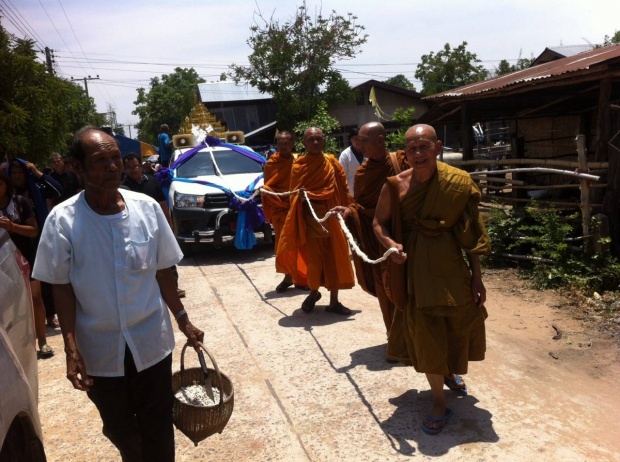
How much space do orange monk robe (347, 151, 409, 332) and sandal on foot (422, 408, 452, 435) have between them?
3.55 ft

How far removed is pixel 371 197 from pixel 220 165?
231 inches

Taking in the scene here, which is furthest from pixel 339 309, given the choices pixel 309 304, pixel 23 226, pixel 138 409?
pixel 138 409

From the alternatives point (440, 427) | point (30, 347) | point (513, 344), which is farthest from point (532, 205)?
point (30, 347)

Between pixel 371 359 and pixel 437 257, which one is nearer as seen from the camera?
pixel 437 257

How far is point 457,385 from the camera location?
3836 millimetres

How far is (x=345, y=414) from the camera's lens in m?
3.67

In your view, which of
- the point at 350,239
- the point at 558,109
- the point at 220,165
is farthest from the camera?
the point at 558,109

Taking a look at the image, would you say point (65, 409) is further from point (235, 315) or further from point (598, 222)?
point (598, 222)

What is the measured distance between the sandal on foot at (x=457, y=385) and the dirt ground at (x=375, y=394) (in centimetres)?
6

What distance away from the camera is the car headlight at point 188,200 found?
8758mm

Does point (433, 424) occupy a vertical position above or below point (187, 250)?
above

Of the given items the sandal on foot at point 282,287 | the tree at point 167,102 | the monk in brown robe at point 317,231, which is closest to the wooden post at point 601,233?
the monk in brown robe at point 317,231

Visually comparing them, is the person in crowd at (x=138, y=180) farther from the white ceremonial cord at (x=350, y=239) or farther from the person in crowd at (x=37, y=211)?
the white ceremonial cord at (x=350, y=239)

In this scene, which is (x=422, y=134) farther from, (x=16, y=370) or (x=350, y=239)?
(x=16, y=370)
